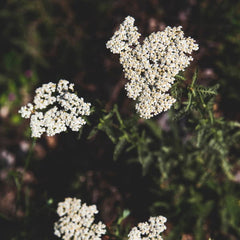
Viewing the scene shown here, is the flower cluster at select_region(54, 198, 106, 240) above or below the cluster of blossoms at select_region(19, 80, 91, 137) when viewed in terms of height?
below

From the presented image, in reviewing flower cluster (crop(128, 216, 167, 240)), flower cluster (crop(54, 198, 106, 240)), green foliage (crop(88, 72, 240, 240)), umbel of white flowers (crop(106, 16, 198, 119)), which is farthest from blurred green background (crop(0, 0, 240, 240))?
umbel of white flowers (crop(106, 16, 198, 119))

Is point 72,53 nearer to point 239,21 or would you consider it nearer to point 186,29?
point 186,29

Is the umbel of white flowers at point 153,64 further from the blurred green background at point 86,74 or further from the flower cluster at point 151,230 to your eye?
the blurred green background at point 86,74

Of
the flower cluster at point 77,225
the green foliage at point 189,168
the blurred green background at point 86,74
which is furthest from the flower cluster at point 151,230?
the blurred green background at point 86,74

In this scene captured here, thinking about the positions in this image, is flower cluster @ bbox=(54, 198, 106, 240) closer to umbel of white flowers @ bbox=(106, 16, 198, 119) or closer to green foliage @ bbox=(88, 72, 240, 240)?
green foliage @ bbox=(88, 72, 240, 240)

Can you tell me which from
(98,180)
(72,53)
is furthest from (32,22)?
(98,180)

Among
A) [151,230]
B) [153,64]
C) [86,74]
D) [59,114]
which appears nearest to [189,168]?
[151,230]
